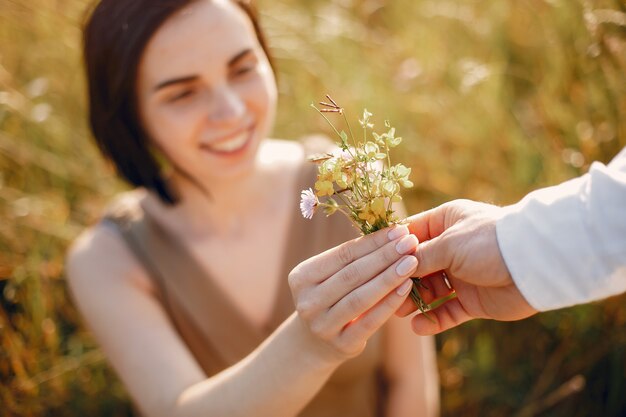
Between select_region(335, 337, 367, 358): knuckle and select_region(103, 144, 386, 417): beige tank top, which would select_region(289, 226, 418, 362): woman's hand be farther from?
select_region(103, 144, 386, 417): beige tank top

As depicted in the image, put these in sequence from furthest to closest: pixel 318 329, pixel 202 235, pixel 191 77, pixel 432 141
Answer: pixel 432 141 → pixel 202 235 → pixel 191 77 → pixel 318 329

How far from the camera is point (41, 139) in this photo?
2.55 m

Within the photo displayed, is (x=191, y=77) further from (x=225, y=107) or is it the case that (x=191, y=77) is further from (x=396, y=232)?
(x=396, y=232)

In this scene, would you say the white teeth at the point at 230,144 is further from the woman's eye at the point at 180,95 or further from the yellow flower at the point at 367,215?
the yellow flower at the point at 367,215

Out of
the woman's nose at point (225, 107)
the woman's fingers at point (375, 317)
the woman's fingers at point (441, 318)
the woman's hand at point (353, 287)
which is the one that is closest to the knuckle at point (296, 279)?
the woman's hand at point (353, 287)

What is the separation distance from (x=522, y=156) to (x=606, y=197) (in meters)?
1.22

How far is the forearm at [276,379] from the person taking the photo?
3.60ft

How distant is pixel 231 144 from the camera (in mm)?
1569

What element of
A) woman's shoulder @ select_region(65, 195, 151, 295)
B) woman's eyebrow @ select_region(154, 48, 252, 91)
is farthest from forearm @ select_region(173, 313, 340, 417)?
woman's eyebrow @ select_region(154, 48, 252, 91)

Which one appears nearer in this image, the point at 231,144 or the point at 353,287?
the point at 353,287

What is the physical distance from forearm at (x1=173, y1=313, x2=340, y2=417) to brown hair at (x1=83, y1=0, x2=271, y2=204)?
0.73 m

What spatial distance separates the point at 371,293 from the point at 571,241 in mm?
298

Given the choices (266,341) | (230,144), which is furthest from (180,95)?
(266,341)

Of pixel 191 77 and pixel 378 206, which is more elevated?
pixel 191 77
